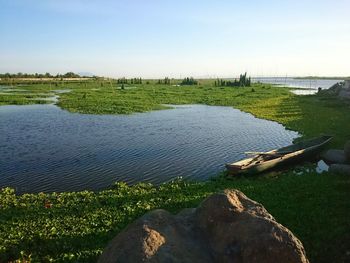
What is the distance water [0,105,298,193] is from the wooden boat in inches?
89.8

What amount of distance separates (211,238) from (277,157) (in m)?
14.7

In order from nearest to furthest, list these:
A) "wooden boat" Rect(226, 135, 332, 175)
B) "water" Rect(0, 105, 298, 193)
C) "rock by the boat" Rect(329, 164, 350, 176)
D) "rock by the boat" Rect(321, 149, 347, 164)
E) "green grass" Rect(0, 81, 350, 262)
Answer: "green grass" Rect(0, 81, 350, 262) → "rock by the boat" Rect(329, 164, 350, 176) → "wooden boat" Rect(226, 135, 332, 175) → "water" Rect(0, 105, 298, 193) → "rock by the boat" Rect(321, 149, 347, 164)

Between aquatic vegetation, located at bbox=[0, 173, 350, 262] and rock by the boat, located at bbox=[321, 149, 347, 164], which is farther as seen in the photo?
rock by the boat, located at bbox=[321, 149, 347, 164]

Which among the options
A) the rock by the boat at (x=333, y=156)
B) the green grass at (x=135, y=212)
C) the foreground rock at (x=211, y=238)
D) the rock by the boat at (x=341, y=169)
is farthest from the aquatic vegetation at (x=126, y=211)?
the rock by the boat at (x=333, y=156)

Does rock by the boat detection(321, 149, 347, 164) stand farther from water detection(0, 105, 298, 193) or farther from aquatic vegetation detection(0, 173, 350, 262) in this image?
water detection(0, 105, 298, 193)

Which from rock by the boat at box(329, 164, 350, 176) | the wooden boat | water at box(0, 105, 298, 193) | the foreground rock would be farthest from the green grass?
the foreground rock

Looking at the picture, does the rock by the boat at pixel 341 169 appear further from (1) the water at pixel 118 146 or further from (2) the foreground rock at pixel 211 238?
(2) the foreground rock at pixel 211 238

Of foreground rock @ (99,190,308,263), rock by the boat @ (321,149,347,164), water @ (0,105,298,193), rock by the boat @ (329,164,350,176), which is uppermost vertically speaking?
foreground rock @ (99,190,308,263)

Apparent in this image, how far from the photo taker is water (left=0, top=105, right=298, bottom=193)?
20.6m

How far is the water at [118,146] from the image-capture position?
20594 millimetres

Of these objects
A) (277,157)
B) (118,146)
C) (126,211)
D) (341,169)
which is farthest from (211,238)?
(118,146)

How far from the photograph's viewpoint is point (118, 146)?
94.0ft

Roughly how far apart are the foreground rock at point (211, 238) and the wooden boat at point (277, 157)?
1062 cm

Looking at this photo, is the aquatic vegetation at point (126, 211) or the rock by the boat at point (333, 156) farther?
the rock by the boat at point (333, 156)
